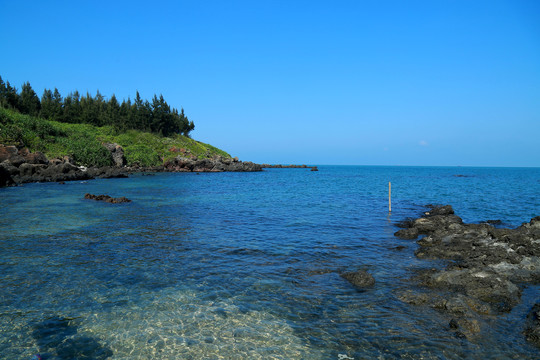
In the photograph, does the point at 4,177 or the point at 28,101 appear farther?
the point at 28,101

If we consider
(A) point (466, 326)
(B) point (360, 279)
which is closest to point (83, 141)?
(B) point (360, 279)

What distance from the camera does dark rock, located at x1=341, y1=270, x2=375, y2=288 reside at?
11.6 meters

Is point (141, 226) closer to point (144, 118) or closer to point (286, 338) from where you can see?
point (286, 338)

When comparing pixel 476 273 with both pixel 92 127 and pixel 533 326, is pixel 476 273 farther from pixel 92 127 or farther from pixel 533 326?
pixel 92 127

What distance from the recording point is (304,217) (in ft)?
86.7

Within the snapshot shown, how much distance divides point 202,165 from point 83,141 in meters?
34.8

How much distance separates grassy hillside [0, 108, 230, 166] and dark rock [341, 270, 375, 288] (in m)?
74.5

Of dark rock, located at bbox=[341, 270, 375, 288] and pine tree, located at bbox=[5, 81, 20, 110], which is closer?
dark rock, located at bbox=[341, 270, 375, 288]

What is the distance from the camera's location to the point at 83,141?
84.8m

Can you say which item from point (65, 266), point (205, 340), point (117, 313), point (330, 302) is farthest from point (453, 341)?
point (65, 266)

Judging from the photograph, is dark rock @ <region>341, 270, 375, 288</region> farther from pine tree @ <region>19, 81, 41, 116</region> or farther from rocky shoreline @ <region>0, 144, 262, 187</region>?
pine tree @ <region>19, 81, 41, 116</region>

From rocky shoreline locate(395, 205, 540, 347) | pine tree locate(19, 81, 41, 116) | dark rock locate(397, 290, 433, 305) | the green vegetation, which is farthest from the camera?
pine tree locate(19, 81, 41, 116)

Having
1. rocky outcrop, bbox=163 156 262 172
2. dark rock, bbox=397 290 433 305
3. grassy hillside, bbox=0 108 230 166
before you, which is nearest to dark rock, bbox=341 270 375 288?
dark rock, bbox=397 290 433 305

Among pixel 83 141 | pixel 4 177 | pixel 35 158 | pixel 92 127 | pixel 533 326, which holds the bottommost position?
pixel 533 326
